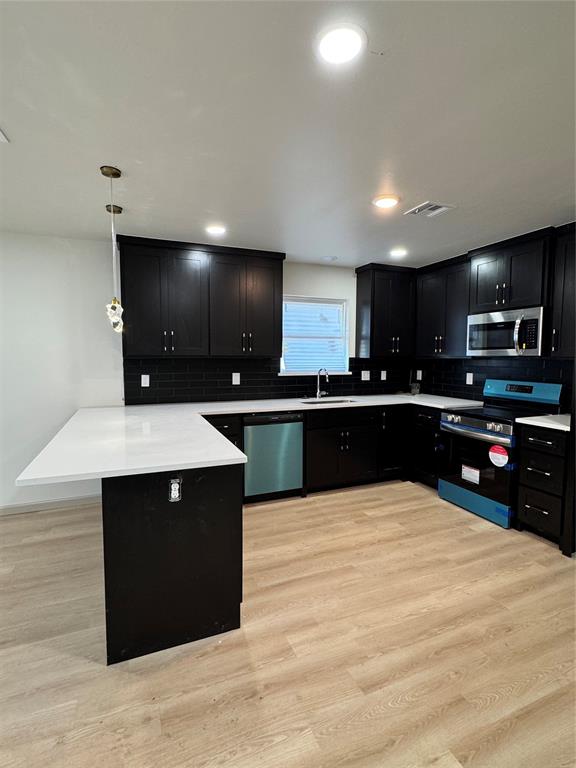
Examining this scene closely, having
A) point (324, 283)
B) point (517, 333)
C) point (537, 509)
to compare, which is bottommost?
point (537, 509)

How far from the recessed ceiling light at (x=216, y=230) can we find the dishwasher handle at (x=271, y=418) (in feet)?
5.34

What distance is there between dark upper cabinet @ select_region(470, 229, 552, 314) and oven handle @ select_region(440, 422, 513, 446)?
3.77 feet

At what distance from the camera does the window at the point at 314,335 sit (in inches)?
173

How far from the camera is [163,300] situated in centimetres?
351

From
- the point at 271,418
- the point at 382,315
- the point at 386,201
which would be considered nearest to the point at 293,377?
the point at 271,418

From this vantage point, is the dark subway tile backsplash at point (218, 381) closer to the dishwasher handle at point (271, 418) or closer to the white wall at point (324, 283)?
the white wall at point (324, 283)

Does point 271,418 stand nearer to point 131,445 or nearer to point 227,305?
point 227,305

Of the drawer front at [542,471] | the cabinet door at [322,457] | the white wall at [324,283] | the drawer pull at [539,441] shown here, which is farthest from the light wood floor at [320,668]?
the white wall at [324,283]

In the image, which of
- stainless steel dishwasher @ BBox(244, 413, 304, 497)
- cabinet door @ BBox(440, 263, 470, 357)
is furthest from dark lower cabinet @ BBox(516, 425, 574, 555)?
stainless steel dishwasher @ BBox(244, 413, 304, 497)

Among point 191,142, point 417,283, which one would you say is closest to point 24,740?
point 191,142

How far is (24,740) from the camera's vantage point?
1.38 metres

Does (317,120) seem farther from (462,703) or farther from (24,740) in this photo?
(24,740)

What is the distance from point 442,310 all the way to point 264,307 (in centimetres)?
200

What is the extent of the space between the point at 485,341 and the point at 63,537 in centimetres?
405
